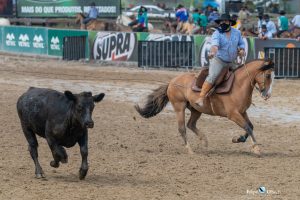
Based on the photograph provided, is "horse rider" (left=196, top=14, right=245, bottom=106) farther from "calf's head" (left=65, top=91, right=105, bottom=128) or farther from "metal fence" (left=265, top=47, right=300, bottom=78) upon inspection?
"metal fence" (left=265, top=47, right=300, bottom=78)

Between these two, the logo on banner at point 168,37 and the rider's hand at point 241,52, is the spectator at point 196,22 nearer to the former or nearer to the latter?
the logo on banner at point 168,37

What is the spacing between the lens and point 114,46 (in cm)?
2889

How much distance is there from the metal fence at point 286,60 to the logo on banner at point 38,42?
12894 millimetres

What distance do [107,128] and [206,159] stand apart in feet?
11.9

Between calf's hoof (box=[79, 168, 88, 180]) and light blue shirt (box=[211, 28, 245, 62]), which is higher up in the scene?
light blue shirt (box=[211, 28, 245, 62])

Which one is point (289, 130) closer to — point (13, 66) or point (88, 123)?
point (88, 123)

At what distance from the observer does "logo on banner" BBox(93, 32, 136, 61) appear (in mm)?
28141

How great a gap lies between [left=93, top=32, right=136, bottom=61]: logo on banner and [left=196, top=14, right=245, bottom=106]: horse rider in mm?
15497

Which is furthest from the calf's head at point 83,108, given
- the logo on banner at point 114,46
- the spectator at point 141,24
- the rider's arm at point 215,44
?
the spectator at point 141,24

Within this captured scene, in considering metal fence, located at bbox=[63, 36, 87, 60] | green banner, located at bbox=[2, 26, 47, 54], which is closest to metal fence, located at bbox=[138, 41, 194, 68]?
metal fence, located at bbox=[63, 36, 87, 60]

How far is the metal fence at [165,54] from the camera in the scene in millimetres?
25609

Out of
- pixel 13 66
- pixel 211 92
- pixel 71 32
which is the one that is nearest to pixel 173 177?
pixel 211 92

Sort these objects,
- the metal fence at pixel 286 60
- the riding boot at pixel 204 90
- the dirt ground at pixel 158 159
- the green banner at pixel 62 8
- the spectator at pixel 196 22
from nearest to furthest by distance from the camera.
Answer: the dirt ground at pixel 158 159 < the riding boot at pixel 204 90 < the metal fence at pixel 286 60 < the spectator at pixel 196 22 < the green banner at pixel 62 8

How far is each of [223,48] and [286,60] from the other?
1058 cm
